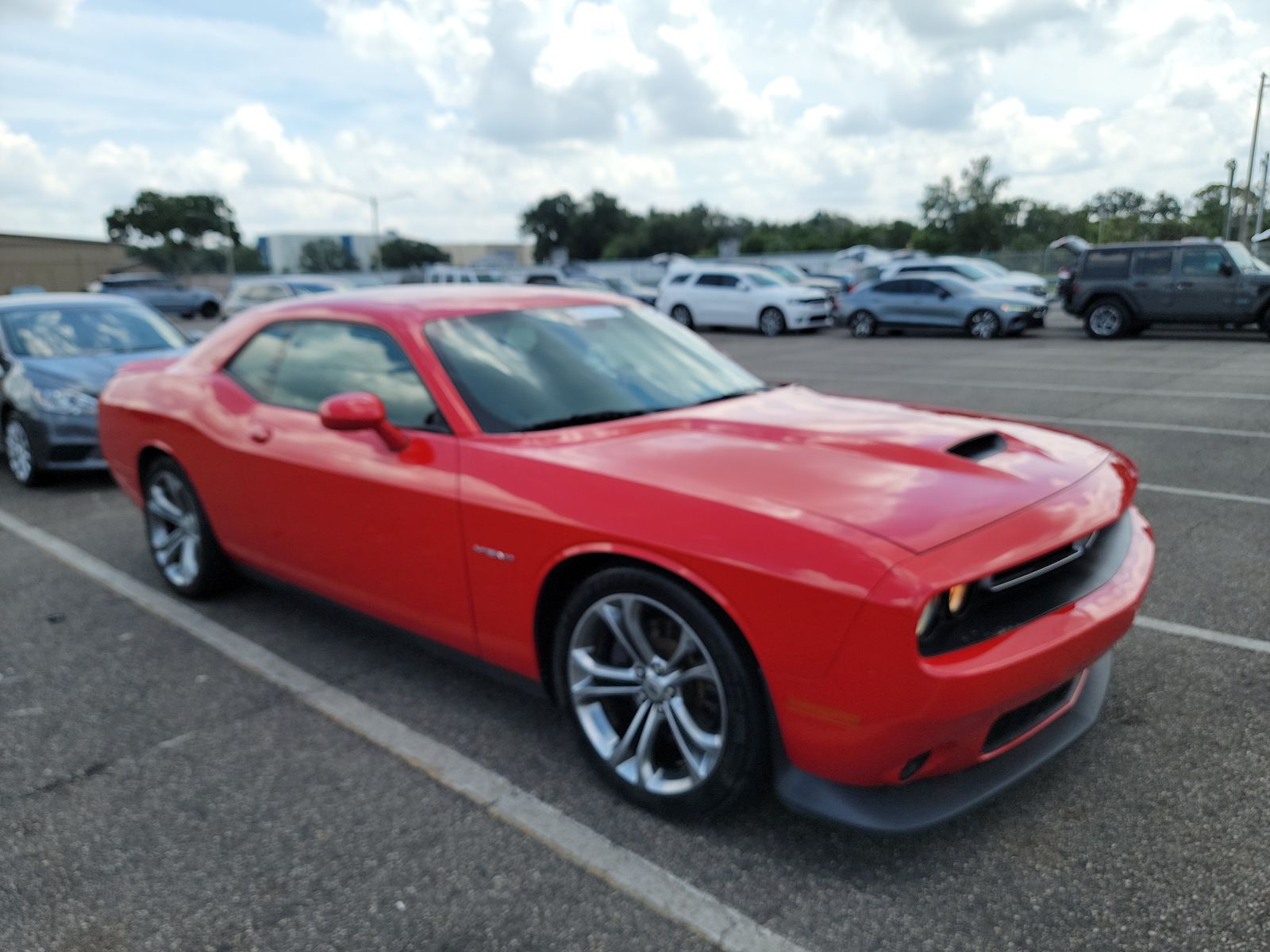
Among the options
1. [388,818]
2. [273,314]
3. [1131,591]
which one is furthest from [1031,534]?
[273,314]

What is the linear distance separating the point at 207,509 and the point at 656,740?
2601mm

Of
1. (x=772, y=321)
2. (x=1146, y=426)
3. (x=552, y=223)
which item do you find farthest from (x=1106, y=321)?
(x=552, y=223)

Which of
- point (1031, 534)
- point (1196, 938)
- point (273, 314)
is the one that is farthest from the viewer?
point (273, 314)

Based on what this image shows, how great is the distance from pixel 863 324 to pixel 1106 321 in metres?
5.04

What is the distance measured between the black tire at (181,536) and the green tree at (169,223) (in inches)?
3891

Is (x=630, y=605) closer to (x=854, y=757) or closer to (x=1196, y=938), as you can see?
(x=854, y=757)

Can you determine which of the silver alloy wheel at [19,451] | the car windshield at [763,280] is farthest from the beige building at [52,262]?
the silver alloy wheel at [19,451]

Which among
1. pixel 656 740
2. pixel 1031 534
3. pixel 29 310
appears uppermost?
pixel 29 310

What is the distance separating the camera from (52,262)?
64.4 meters

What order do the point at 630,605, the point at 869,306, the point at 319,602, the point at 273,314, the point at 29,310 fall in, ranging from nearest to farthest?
the point at 630,605 < the point at 319,602 < the point at 273,314 < the point at 29,310 < the point at 869,306

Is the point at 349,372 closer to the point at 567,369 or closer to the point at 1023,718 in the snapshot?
the point at 567,369

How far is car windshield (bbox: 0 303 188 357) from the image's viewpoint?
7832 millimetres

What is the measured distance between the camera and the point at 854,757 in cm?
224

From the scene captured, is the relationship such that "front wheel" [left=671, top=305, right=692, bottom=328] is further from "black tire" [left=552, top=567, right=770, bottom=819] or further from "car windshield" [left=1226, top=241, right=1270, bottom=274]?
"black tire" [left=552, top=567, right=770, bottom=819]
